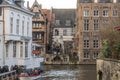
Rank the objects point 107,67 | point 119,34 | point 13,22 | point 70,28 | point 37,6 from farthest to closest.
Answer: point 70,28 < point 37,6 < point 13,22 < point 119,34 < point 107,67

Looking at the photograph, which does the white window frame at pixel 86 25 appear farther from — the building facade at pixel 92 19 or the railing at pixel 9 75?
the railing at pixel 9 75

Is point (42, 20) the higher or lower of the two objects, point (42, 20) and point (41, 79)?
the higher

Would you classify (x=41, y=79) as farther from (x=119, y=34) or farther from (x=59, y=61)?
(x=59, y=61)

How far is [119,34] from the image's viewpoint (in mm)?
41656

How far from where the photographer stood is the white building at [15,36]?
43656mm

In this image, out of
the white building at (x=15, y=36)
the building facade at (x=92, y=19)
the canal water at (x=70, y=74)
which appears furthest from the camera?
the building facade at (x=92, y=19)

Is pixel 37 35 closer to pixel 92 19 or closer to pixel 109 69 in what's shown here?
pixel 92 19

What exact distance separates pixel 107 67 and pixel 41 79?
1314cm

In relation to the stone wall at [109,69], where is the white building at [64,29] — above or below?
above

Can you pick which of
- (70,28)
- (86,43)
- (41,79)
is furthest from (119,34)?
(70,28)

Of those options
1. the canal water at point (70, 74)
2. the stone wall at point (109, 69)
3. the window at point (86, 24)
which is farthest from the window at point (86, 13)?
the stone wall at point (109, 69)

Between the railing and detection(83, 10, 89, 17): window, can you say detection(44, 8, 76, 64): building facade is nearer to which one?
detection(83, 10, 89, 17): window

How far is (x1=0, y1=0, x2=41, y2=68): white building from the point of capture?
43.7 metres

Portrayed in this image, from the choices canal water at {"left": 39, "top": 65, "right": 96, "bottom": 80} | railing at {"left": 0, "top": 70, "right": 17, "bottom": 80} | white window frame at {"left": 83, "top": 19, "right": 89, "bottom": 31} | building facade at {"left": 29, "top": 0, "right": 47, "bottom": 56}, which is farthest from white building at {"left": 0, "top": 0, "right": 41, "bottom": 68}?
building facade at {"left": 29, "top": 0, "right": 47, "bottom": 56}
